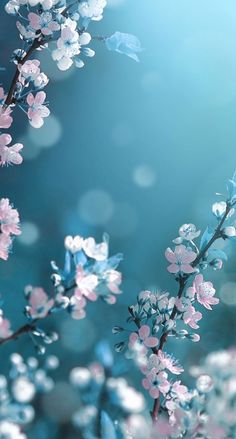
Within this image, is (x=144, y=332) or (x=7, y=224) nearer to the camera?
(x=7, y=224)

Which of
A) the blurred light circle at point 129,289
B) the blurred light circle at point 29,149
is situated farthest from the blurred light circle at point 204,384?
the blurred light circle at point 29,149

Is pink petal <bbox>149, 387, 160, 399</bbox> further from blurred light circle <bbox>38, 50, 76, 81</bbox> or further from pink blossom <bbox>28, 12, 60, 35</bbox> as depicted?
blurred light circle <bbox>38, 50, 76, 81</bbox>

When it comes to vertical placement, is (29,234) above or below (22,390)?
above

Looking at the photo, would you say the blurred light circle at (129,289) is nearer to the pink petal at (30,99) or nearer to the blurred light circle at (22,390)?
the pink petal at (30,99)

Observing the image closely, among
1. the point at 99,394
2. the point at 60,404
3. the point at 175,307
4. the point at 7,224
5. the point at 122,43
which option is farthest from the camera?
the point at 60,404

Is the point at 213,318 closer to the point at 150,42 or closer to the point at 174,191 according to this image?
the point at 174,191

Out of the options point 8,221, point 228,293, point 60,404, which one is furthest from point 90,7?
point 228,293

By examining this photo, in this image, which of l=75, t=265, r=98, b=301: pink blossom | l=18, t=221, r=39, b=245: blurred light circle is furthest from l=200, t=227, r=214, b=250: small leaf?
l=18, t=221, r=39, b=245: blurred light circle

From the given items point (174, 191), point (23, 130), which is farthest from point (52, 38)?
point (174, 191)

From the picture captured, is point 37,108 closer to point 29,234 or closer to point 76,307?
point 76,307
